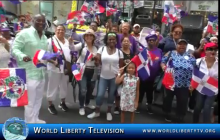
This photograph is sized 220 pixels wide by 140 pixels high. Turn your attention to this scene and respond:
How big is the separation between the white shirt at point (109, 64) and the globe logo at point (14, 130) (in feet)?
6.44

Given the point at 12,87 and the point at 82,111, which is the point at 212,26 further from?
the point at 12,87

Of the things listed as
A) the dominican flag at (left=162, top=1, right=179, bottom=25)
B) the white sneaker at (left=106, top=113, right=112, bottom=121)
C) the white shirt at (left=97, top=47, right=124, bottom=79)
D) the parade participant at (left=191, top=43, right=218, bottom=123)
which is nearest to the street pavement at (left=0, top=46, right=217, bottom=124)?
the white sneaker at (left=106, top=113, right=112, bottom=121)

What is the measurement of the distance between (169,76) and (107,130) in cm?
196

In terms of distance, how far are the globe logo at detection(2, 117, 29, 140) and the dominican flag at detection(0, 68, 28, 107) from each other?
2.07 feet

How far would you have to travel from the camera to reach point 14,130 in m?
2.64

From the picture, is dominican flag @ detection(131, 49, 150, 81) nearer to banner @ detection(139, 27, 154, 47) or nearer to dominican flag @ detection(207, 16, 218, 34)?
banner @ detection(139, 27, 154, 47)

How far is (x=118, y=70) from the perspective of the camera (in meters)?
4.39

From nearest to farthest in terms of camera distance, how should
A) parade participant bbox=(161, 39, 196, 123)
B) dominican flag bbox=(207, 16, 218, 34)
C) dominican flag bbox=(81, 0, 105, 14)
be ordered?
parade participant bbox=(161, 39, 196, 123) → dominican flag bbox=(207, 16, 218, 34) → dominican flag bbox=(81, 0, 105, 14)

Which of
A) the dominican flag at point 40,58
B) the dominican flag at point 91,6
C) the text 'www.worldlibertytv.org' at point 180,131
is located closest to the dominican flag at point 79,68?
the dominican flag at point 40,58

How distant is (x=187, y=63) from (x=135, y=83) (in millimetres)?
961

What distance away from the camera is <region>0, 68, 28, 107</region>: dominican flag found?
3154 millimetres

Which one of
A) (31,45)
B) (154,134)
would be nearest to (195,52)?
(154,134)

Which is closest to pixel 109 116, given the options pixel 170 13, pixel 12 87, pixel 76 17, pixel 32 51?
pixel 32 51

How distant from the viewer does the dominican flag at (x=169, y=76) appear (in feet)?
14.3
